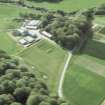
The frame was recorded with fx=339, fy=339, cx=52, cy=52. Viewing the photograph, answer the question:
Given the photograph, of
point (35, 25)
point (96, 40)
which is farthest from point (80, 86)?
point (35, 25)

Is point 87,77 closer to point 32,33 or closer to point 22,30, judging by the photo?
point 32,33

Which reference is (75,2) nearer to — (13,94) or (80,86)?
(80,86)

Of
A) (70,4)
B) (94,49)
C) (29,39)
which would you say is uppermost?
(70,4)

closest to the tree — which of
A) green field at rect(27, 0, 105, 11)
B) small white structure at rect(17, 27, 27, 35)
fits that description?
small white structure at rect(17, 27, 27, 35)

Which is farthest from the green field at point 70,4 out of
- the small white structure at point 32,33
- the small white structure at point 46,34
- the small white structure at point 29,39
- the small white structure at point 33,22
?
the small white structure at point 29,39

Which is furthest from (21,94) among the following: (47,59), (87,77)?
(47,59)

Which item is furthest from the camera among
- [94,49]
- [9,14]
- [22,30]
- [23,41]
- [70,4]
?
[70,4]

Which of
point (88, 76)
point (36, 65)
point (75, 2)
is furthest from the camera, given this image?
point (75, 2)
